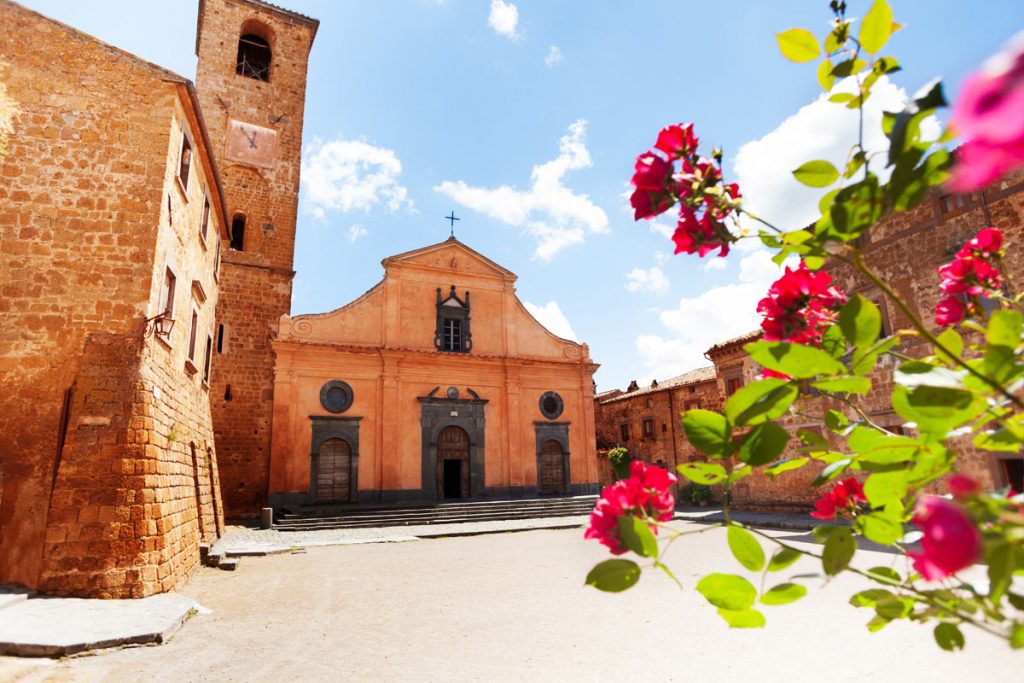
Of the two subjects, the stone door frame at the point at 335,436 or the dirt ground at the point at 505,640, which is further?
the stone door frame at the point at 335,436

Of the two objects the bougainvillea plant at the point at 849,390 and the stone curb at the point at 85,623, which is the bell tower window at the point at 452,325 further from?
the bougainvillea plant at the point at 849,390

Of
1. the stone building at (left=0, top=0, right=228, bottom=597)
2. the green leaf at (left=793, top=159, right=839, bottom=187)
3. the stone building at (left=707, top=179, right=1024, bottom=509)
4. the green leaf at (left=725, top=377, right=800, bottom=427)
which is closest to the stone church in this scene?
the stone building at (left=0, top=0, right=228, bottom=597)

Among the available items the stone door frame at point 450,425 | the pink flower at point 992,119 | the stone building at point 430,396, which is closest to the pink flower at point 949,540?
the pink flower at point 992,119

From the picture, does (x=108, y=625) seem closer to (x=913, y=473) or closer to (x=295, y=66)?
(x=913, y=473)

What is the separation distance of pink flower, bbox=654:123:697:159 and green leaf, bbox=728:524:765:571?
1.02 m

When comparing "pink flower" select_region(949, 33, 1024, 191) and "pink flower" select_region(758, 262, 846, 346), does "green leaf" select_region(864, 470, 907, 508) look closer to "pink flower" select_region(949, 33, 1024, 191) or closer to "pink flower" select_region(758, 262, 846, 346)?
"pink flower" select_region(758, 262, 846, 346)

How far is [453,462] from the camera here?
22891 millimetres

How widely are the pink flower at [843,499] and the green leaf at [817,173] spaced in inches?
41.2

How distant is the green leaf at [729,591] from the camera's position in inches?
51.6

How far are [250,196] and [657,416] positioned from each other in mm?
21087

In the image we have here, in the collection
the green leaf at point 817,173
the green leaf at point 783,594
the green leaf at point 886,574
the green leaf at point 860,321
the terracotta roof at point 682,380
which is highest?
the terracotta roof at point 682,380

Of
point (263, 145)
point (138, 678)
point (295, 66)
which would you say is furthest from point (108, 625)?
point (295, 66)

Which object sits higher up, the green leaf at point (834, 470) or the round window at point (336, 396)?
the round window at point (336, 396)

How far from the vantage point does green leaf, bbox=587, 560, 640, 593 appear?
1.26 meters
